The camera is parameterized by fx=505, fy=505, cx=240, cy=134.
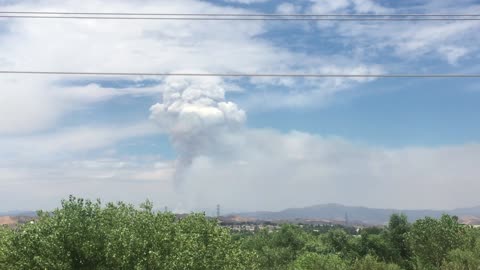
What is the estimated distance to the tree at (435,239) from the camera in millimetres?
96000

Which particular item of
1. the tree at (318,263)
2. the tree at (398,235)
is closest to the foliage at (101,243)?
the tree at (318,263)

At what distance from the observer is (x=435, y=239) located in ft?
322

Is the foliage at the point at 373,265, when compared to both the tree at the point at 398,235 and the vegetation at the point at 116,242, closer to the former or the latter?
the vegetation at the point at 116,242

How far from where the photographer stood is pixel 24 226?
44.5 metres

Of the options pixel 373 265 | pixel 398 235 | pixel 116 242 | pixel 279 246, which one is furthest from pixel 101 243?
pixel 398 235

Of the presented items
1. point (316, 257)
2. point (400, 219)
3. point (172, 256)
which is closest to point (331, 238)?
point (400, 219)

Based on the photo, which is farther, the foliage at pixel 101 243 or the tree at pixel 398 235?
the tree at pixel 398 235

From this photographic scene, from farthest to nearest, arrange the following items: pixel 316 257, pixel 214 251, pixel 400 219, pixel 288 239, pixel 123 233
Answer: pixel 400 219, pixel 288 239, pixel 316 257, pixel 214 251, pixel 123 233

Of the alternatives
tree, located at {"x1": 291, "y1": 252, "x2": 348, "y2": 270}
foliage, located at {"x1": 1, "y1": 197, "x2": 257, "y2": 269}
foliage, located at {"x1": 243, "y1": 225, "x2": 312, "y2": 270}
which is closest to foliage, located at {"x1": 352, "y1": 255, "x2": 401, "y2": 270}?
tree, located at {"x1": 291, "y1": 252, "x2": 348, "y2": 270}

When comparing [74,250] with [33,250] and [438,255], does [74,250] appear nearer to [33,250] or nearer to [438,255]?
[33,250]

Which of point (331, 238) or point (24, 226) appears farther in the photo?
point (331, 238)

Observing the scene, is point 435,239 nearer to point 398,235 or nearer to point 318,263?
point 398,235

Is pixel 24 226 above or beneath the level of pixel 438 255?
above

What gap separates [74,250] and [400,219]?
340 ft
